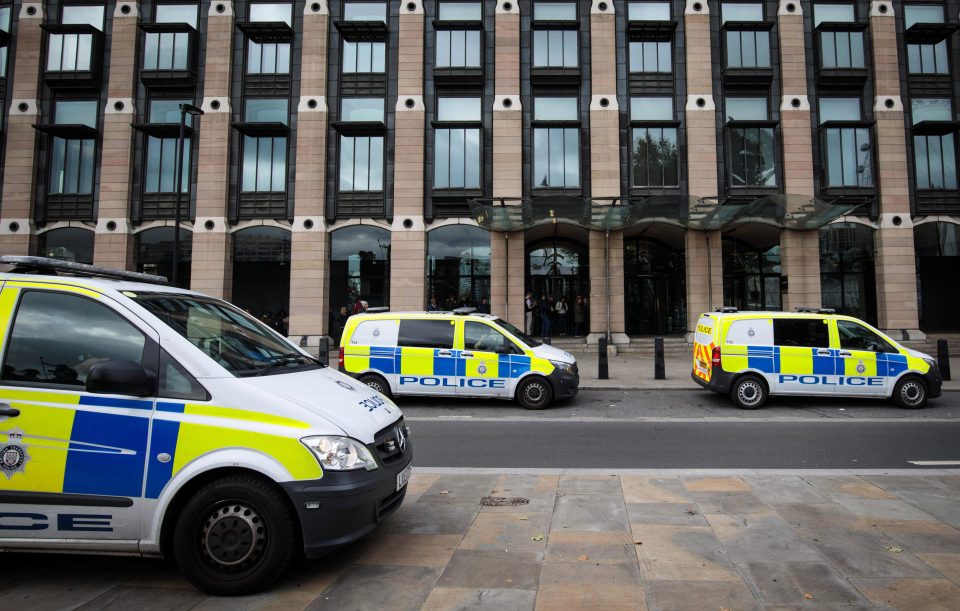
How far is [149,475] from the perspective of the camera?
2.99 metres

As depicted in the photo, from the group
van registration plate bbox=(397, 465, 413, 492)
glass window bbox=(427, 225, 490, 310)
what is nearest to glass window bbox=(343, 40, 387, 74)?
glass window bbox=(427, 225, 490, 310)

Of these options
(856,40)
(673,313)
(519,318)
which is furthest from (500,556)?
(856,40)

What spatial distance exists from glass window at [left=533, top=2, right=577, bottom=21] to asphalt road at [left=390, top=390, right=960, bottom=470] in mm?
17098

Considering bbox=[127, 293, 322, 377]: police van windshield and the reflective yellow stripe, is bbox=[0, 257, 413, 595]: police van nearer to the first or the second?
the reflective yellow stripe

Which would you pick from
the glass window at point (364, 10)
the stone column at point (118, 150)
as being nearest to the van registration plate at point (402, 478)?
the stone column at point (118, 150)

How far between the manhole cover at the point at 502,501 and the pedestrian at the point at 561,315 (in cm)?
1668

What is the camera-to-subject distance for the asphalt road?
21.0ft

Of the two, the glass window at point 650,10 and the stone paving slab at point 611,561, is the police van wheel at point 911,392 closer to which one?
the stone paving slab at point 611,561

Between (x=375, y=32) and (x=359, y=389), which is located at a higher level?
(x=375, y=32)

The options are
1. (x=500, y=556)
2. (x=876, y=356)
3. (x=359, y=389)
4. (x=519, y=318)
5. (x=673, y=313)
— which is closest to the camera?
(x=500, y=556)

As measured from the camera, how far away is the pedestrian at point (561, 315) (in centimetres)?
2123

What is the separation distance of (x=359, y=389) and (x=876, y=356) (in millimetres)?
10401

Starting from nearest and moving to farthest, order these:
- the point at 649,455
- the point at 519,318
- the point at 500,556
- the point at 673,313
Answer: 1. the point at 500,556
2. the point at 649,455
3. the point at 519,318
4. the point at 673,313

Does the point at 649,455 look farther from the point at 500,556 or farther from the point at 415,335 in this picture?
the point at 415,335
